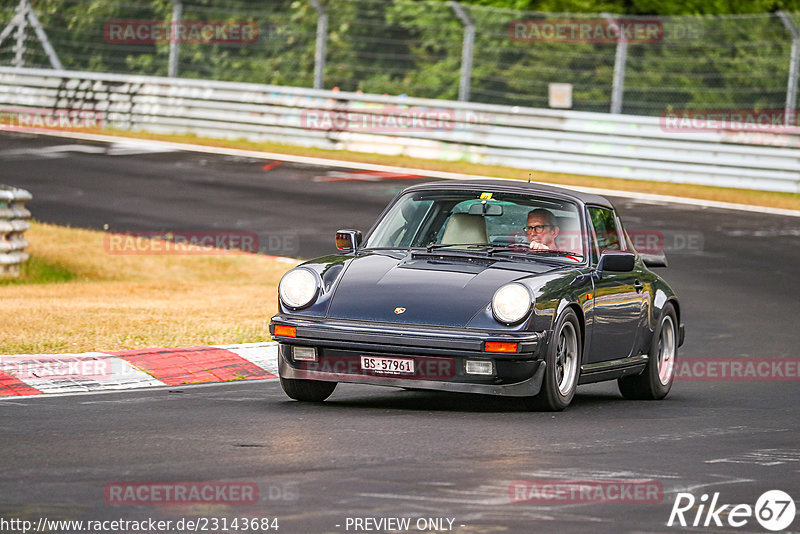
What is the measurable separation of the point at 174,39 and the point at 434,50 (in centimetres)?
535

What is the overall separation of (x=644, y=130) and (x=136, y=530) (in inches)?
805

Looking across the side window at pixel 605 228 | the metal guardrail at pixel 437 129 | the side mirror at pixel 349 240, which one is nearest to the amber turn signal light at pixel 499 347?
the side mirror at pixel 349 240

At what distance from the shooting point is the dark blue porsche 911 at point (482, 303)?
838 centimetres

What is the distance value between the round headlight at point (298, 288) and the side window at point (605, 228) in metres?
2.12

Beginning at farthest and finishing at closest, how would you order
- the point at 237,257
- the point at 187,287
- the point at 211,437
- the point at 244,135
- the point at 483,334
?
the point at 244,135, the point at 237,257, the point at 187,287, the point at 483,334, the point at 211,437

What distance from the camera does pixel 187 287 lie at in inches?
604

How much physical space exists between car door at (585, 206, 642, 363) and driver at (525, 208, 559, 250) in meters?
0.28

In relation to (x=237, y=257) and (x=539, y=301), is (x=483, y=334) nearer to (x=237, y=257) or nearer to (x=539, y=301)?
(x=539, y=301)

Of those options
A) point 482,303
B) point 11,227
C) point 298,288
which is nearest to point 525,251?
point 482,303

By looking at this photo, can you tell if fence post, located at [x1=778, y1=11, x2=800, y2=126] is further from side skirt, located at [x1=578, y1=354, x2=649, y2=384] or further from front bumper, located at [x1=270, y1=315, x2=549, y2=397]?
front bumper, located at [x1=270, y1=315, x2=549, y2=397]

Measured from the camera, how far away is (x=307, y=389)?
9.03m

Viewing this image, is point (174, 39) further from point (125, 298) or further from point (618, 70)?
point (125, 298)

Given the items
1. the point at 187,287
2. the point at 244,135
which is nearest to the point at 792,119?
the point at 244,135

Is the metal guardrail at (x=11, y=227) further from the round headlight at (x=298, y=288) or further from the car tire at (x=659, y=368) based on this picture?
the car tire at (x=659, y=368)
